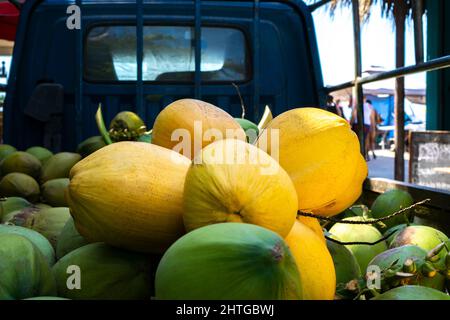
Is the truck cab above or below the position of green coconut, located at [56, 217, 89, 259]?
above

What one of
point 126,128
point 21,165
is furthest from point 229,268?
point 21,165

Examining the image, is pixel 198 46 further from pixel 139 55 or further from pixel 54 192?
pixel 54 192

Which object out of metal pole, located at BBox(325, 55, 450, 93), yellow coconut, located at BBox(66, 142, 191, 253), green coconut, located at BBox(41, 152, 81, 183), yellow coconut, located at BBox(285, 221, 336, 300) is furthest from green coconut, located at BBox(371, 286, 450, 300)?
green coconut, located at BBox(41, 152, 81, 183)

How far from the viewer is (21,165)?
3.12m

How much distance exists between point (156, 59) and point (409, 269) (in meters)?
3.12

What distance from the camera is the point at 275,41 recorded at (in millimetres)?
4086

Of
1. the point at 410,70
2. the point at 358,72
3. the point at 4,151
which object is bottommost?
the point at 4,151

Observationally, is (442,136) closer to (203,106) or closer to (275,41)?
(275,41)

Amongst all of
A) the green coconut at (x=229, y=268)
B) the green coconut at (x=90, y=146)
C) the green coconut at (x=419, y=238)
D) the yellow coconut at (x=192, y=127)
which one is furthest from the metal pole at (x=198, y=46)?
the green coconut at (x=229, y=268)

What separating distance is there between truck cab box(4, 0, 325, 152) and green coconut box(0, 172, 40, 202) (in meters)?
0.95

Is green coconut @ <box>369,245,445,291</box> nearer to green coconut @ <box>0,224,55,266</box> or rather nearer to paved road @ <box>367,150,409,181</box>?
green coconut @ <box>0,224,55,266</box>

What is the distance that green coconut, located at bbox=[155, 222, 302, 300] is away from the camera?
2.73 feet
